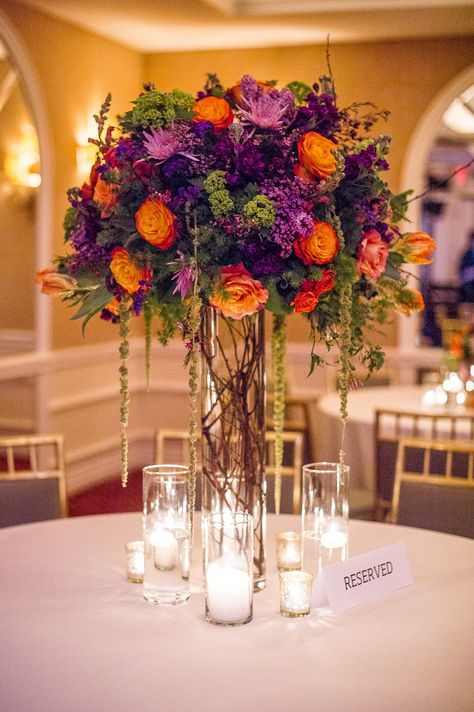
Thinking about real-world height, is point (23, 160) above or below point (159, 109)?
above

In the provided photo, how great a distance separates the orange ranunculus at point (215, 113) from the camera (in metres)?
1.76

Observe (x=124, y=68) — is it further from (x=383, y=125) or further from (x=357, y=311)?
(x=357, y=311)

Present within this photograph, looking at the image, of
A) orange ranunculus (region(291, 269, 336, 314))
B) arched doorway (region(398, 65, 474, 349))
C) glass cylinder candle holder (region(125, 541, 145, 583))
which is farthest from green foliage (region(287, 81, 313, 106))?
arched doorway (region(398, 65, 474, 349))

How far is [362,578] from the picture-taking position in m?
1.86

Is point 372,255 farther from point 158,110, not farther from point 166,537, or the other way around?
point 166,537

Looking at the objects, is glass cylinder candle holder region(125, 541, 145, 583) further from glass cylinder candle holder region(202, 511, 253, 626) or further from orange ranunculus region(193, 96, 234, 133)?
orange ranunculus region(193, 96, 234, 133)

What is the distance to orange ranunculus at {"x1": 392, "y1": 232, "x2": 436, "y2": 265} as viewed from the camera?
1.94m

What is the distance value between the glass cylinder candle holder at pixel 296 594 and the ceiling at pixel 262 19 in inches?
165

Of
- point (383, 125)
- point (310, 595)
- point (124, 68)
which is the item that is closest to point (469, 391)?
point (383, 125)

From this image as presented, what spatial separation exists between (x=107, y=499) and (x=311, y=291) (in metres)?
4.25

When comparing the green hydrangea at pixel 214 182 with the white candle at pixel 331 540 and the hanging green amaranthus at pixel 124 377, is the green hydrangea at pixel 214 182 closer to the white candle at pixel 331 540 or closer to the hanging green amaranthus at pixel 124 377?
the hanging green amaranthus at pixel 124 377

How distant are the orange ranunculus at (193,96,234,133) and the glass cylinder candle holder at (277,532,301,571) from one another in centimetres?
88

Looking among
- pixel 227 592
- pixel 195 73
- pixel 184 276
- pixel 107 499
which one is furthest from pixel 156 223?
pixel 195 73

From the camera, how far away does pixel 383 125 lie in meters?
6.34
